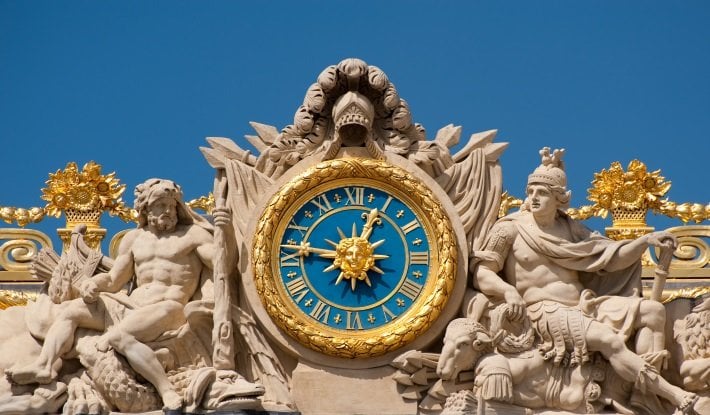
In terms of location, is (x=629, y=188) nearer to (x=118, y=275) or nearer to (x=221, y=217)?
(x=221, y=217)

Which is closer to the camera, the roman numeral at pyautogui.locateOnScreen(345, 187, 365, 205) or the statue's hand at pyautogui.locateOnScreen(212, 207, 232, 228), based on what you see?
the statue's hand at pyautogui.locateOnScreen(212, 207, 232, 228)

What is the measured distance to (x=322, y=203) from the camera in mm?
21750

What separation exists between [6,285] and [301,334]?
520cm

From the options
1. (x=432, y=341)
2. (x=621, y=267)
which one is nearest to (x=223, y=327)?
(x=432, y=341)

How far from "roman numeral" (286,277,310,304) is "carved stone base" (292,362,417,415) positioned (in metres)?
0.67

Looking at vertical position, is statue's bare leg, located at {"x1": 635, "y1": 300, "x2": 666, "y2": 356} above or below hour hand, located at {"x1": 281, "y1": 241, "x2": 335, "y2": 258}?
below

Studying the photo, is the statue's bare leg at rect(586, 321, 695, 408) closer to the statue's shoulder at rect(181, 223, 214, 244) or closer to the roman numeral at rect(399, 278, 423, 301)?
the roman numeral at rect(399, 278, 423, 301)

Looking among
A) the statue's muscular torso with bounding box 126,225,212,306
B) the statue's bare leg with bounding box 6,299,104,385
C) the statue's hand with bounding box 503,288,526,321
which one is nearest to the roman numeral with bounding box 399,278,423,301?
the statue's hand with bounding box 503,288,526,321

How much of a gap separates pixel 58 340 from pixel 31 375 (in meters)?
0.44

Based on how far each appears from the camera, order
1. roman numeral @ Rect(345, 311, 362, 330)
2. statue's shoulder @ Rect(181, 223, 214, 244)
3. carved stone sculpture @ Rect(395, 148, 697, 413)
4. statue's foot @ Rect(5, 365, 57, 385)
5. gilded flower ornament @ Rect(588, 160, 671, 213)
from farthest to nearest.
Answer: gilded flower ornament @ Rect(588, 160, 671, 213), statue's shoulder @ Rect(181, 223, 214, 244), roman numeral @ Rect(345, 311, 362, 330), statue's foot @ Rect(5, 365, 57, 385), carved stone sculpture @ Rect(395, 148, 697, 413)

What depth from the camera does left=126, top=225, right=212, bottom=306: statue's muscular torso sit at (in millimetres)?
21609

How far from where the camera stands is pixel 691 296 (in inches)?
907

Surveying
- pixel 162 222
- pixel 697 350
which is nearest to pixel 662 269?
pixel 697 350

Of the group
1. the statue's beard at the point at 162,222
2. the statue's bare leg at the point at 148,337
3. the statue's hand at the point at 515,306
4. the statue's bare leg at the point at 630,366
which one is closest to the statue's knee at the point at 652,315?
the statue's bare leg at the point at 630,366
